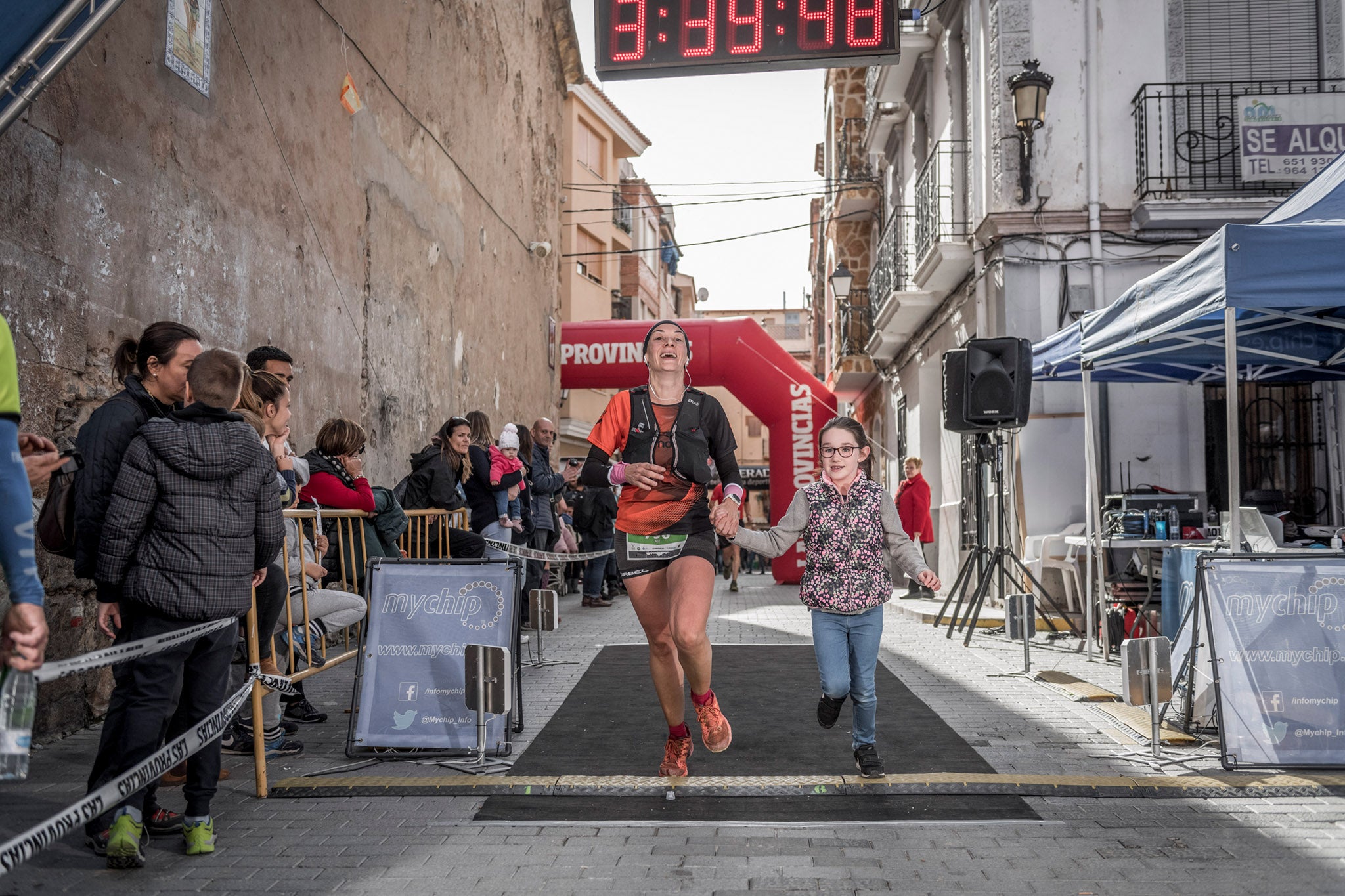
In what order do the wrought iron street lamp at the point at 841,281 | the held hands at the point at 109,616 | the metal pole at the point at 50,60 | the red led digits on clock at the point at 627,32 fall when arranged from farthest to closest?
the wrought iron street lamp at the point at 841,281, the red led digits on clock at the point at 627,32, the metal pole at the point at 50,60, the held hands at the point at 109,616

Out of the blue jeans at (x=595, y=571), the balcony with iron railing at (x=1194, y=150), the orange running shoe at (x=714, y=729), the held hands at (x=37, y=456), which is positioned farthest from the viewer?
the blue jeans at (x=595, y=571)

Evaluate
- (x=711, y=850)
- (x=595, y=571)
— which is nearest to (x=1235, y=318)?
(x=711, y=850)

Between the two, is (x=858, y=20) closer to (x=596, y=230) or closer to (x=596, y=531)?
(x=596, y=531)

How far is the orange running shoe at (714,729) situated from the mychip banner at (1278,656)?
222 cm

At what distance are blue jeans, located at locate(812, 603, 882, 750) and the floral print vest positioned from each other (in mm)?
68

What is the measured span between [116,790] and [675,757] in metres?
2.30

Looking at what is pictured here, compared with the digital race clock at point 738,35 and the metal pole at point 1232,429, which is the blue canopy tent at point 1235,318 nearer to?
the metal pole at point 1232,429

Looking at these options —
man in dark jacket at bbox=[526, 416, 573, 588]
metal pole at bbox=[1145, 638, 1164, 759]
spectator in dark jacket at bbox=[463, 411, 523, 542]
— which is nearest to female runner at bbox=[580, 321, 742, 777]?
metal pole at bbox=[1145, 638, 1164, 759]

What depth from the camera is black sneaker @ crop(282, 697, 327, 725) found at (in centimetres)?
652

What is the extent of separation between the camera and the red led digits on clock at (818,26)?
892 centimetres


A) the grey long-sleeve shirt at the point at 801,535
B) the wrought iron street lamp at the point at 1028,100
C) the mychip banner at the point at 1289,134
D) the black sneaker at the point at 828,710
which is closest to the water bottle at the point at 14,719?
the grey long-sleeve shirt at the point at 801,535

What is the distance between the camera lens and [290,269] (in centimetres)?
973

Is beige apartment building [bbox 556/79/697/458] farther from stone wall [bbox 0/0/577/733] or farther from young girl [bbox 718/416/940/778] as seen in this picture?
young girl [bbox 718/416/940/778]

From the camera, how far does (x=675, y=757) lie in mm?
5043
